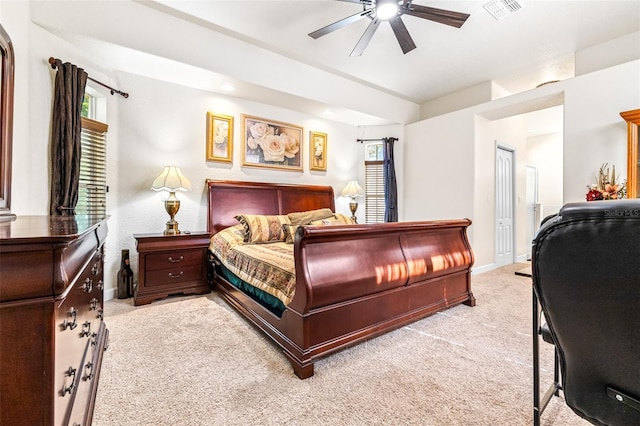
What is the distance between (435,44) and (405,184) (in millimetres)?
2502

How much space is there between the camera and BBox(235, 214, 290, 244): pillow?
343 cm

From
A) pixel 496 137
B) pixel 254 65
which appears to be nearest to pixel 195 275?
pixel 254 65

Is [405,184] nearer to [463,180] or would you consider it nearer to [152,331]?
[463,180]

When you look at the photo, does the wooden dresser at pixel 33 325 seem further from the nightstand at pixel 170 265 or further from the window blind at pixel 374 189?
the window blind at pixel 374 189

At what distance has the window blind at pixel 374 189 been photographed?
18.1 feet

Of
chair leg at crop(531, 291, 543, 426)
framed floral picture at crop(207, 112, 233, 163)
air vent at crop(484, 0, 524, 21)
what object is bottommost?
chair leg at crop(531, 291, 543, 426)

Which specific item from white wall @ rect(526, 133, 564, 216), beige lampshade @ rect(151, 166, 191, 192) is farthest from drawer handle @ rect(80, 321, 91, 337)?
white wall @ rect(526, 133, 564, 216)

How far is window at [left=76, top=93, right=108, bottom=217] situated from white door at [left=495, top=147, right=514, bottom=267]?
19.5ft

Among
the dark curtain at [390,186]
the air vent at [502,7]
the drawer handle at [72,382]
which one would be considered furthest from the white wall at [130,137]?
the air vent at [502,7]

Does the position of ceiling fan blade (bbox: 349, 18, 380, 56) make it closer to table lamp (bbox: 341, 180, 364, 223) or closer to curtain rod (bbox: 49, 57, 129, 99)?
table lamp (bbox: 341, 180, 364, 223)

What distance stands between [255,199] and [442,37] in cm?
333

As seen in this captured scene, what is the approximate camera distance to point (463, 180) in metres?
4.64

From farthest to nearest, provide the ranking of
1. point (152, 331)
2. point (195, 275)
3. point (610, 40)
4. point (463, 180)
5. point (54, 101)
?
point (463, 180)
point (610, 40)
point (195, 275)
point (54, 101)
point (152, 331)

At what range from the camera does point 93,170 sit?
3.04 metres
